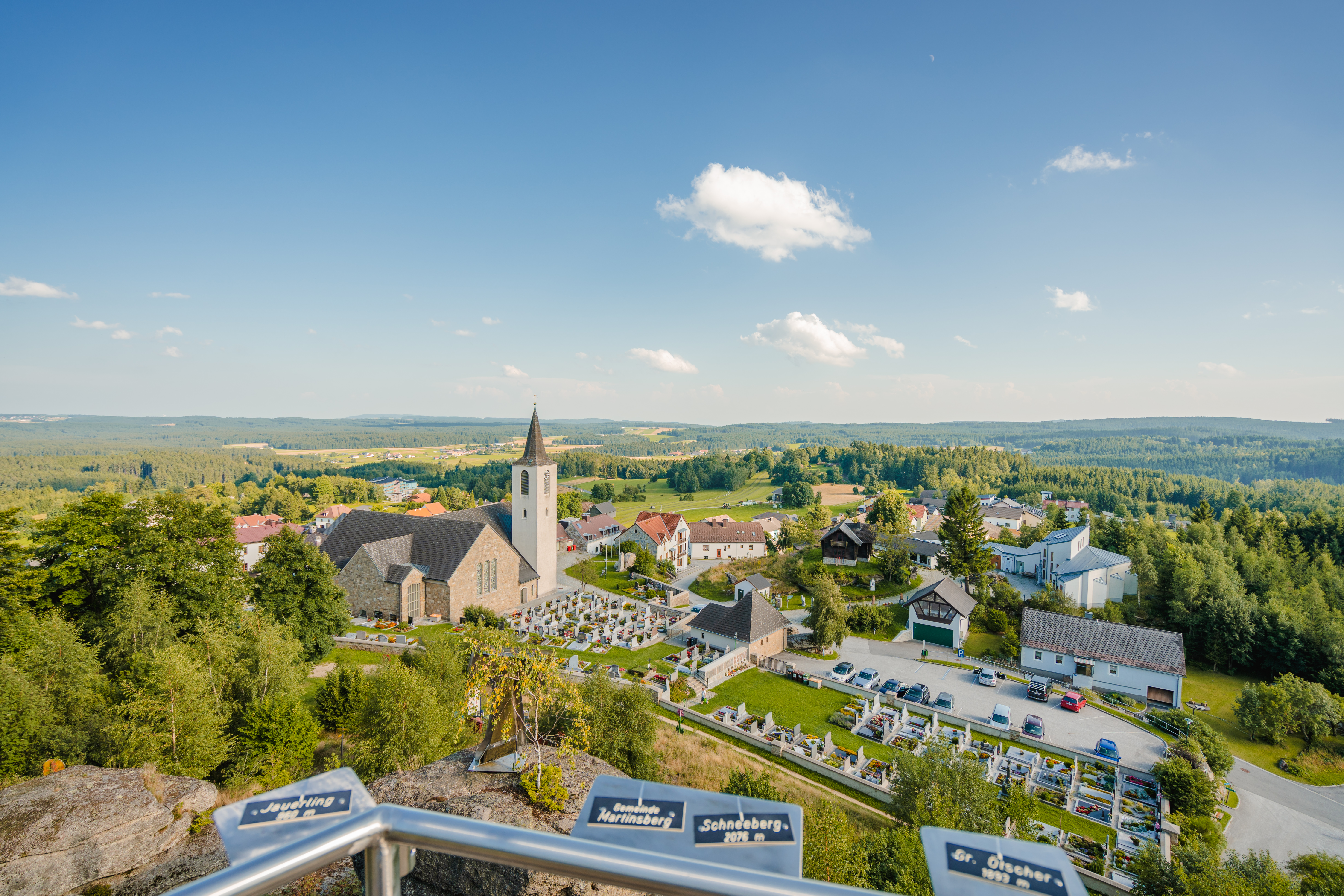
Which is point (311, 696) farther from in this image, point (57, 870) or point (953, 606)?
point (953, 606)

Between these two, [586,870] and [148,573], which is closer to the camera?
[586,870]

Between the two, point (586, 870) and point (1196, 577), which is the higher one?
point (586, 870)

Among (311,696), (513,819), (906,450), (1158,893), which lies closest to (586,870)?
(513,819)

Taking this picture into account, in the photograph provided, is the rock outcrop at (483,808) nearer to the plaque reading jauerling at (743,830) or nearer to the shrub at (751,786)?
the shrub at (751,786)

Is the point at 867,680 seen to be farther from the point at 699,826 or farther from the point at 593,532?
the point at 593,532

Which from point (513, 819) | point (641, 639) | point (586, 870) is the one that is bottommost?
point (641, 639)

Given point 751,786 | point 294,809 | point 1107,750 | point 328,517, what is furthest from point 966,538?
point 328,517
